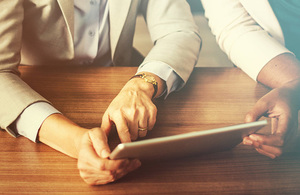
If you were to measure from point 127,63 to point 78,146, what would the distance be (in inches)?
25.4

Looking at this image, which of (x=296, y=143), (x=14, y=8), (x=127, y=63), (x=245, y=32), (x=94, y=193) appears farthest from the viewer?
(x=127, y=63)

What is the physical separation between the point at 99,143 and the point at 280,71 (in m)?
0.59

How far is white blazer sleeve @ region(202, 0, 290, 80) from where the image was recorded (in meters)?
0.87

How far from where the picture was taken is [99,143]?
0.54m

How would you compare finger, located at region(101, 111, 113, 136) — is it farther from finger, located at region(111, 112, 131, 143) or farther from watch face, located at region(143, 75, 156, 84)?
watch face, located at region(143, 75, 156, 84)

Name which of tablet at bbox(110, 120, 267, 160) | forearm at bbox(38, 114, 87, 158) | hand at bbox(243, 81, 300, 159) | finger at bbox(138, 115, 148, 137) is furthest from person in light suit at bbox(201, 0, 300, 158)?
forearm at bbox(38, 114, 87, 158)

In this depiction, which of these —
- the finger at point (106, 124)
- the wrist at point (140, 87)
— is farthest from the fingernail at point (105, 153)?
the wrist at point (140, 87)

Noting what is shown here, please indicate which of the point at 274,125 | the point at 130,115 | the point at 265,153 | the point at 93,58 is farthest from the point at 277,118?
the point at 93,58

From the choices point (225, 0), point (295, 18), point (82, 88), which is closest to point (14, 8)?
point (82, 88)

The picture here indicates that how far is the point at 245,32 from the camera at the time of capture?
957 mm

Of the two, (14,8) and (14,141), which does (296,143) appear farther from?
(14,8)

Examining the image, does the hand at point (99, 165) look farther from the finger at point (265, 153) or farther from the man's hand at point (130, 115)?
the finger at point (265, 153)

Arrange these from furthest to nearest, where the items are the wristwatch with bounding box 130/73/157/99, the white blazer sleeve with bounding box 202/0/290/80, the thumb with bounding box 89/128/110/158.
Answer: the white blazer sleeve with bounding box 202/0/290/80, the wristwatch with bounding box 130/73/157/99, the thumb with bounding box 89/128/110/158

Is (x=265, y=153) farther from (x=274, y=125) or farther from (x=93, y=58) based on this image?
(x=93, y=58)
